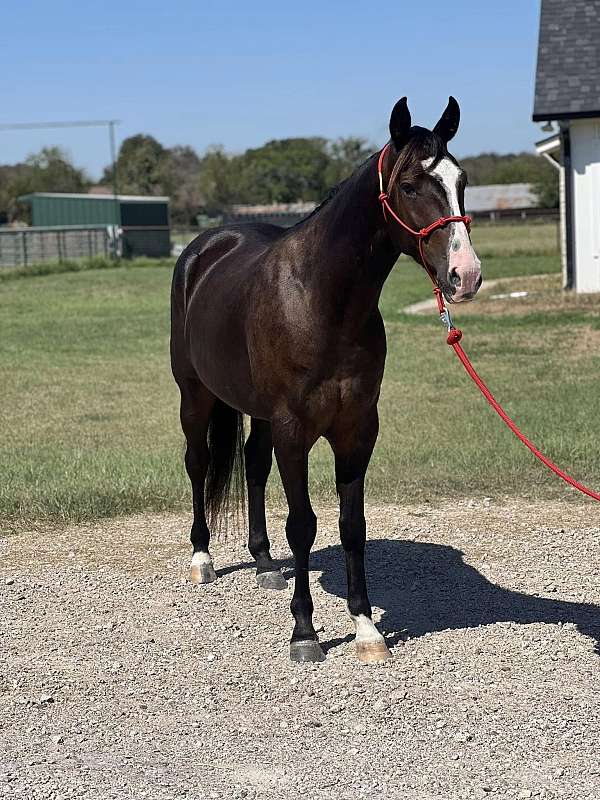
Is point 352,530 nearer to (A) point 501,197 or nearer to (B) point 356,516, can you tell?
(B) point 356,516

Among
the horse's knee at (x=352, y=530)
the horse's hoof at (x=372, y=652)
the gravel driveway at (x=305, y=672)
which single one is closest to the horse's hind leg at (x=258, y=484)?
the gravel driveway at (x=305, y=672)

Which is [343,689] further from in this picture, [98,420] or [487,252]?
[487,252]

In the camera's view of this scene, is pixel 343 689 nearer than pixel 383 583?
Yes

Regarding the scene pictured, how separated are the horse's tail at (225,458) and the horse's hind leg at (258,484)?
7cm

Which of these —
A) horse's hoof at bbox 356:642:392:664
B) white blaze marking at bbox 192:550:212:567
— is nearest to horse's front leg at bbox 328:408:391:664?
horse's hoof at bbox 356:642:392:664

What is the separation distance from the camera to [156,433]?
1180 centimetres

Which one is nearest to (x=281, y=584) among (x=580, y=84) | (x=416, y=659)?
(x=416, y=659)

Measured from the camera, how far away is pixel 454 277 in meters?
4.45

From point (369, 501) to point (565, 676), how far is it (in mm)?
3448

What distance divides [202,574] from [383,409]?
6311 millimetres

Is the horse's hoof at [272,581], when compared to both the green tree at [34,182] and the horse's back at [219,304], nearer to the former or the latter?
the horse's back at [219,304]

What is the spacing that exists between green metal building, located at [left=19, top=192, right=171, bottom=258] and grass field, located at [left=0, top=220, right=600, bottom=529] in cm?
2817

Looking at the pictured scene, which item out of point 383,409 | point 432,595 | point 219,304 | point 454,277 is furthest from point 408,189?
point 383,409

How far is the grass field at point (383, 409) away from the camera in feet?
28.5
